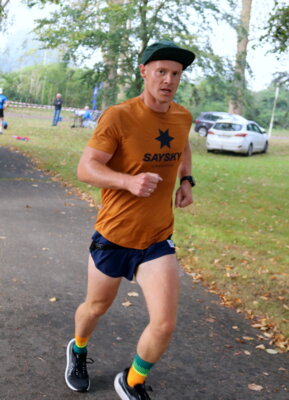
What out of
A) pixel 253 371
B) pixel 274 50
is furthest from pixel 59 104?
pixel 253 371

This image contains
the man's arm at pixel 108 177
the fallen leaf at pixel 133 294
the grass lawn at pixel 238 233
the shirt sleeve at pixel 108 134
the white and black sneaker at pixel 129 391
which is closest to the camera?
the man's arm at pixel 108 177

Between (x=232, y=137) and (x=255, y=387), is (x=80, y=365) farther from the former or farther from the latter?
(x=232, y=137)

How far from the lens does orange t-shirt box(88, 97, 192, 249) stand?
3137mm

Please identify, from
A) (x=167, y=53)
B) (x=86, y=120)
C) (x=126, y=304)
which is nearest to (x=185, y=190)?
(x=167, y=53)

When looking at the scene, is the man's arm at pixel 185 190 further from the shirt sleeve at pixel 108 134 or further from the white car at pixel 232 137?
the white car at pixel 232 137

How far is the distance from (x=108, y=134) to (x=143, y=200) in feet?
1.46

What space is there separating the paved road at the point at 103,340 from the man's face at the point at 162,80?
199 cm

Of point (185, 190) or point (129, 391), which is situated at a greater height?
point (185, 190)

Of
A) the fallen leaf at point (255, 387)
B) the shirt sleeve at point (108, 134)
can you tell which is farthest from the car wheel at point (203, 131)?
the shirt sleeve at point (108, 134)

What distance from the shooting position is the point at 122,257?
331 cm

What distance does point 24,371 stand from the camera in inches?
154

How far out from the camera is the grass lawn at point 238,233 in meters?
6.22

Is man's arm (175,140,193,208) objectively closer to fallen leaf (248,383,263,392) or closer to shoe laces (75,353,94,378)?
shoe laces (75,353,94,378)

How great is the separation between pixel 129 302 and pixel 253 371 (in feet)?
5.48
